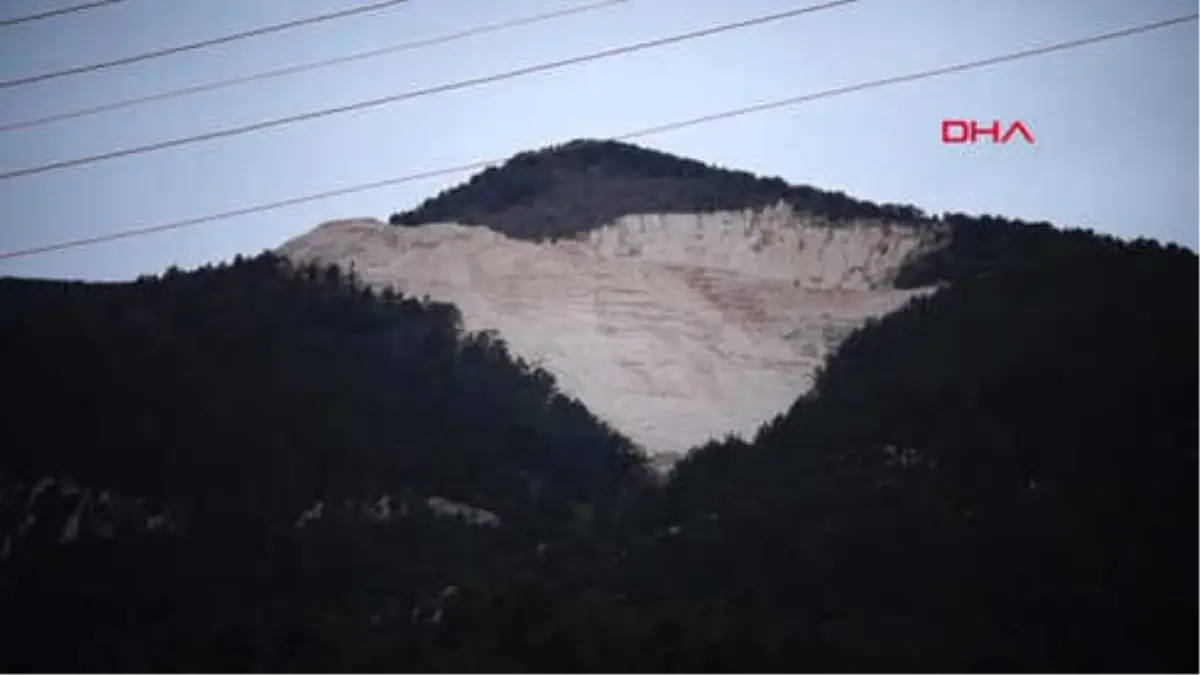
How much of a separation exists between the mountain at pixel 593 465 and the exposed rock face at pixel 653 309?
0.92 feet

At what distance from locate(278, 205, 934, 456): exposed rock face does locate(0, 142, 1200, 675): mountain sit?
0.92 feet

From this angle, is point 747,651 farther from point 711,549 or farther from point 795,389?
point 795,389

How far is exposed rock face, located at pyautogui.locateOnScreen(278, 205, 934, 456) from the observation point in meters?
82.4

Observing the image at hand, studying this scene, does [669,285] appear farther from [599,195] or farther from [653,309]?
[599,195]

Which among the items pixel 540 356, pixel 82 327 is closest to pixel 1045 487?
pixel 540 356

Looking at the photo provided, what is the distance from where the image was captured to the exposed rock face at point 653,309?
270ft

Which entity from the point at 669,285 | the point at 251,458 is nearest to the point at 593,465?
the point at 251,458

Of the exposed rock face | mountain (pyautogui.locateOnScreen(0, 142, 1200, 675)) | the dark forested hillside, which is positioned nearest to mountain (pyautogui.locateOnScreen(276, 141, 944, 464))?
the exposed rock face

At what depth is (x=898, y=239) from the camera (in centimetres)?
10975

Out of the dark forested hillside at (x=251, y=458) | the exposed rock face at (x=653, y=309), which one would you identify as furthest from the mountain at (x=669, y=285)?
the dark forested hillside at (x=251, y=458)

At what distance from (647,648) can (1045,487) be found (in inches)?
880

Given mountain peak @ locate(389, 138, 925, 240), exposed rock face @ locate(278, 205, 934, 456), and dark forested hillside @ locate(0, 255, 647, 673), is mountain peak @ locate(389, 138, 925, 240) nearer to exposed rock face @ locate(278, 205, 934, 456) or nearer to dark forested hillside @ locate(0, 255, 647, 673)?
exposed rock face @ locate(278, 205, 934, 456)

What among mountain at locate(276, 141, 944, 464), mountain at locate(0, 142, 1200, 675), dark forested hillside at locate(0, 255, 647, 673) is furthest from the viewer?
mountain at locate(276, 141, 944, 464)

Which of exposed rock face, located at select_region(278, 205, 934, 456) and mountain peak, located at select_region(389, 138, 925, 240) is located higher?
mountain peak, located at select_region(389, 138, 925, 240)
